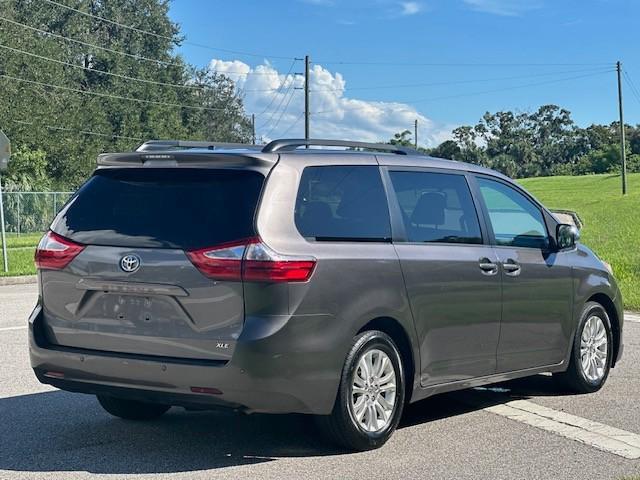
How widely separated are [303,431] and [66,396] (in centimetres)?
222

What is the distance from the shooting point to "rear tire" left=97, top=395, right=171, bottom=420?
649 cm

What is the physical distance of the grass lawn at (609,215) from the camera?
61.1ft

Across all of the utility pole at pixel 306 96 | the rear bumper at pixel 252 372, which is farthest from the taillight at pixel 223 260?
the utility pole at pixel 306 96

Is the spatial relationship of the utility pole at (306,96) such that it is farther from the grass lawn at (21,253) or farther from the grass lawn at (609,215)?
the grass lawn at (21,253)

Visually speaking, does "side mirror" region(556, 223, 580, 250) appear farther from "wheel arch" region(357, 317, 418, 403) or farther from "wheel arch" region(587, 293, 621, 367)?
"wheel arch" region(357, 317, 418, 403)

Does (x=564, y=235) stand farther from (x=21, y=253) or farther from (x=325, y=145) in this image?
(x=21, y=253)

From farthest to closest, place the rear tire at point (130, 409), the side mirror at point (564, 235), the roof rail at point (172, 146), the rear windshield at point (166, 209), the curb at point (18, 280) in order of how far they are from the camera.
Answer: the curb at point (18, 280) < the side mirror at point (564, 235) < the rear tire at point (130, 409) < the roof rail at point (172, 146) < the rear windshield at point (166, 209)

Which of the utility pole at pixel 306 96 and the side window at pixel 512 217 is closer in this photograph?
the side window at pixel 512 217

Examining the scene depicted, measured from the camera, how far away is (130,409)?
21.4ft

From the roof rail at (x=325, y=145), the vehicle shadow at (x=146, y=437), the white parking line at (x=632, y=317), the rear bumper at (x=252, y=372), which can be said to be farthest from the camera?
the white parking line at (x=632, y=317)

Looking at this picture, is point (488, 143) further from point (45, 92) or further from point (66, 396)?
point (66, 396)

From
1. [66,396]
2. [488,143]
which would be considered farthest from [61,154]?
[488,143]

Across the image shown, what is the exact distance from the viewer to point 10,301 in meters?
14.7

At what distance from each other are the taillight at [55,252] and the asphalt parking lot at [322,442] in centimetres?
114
